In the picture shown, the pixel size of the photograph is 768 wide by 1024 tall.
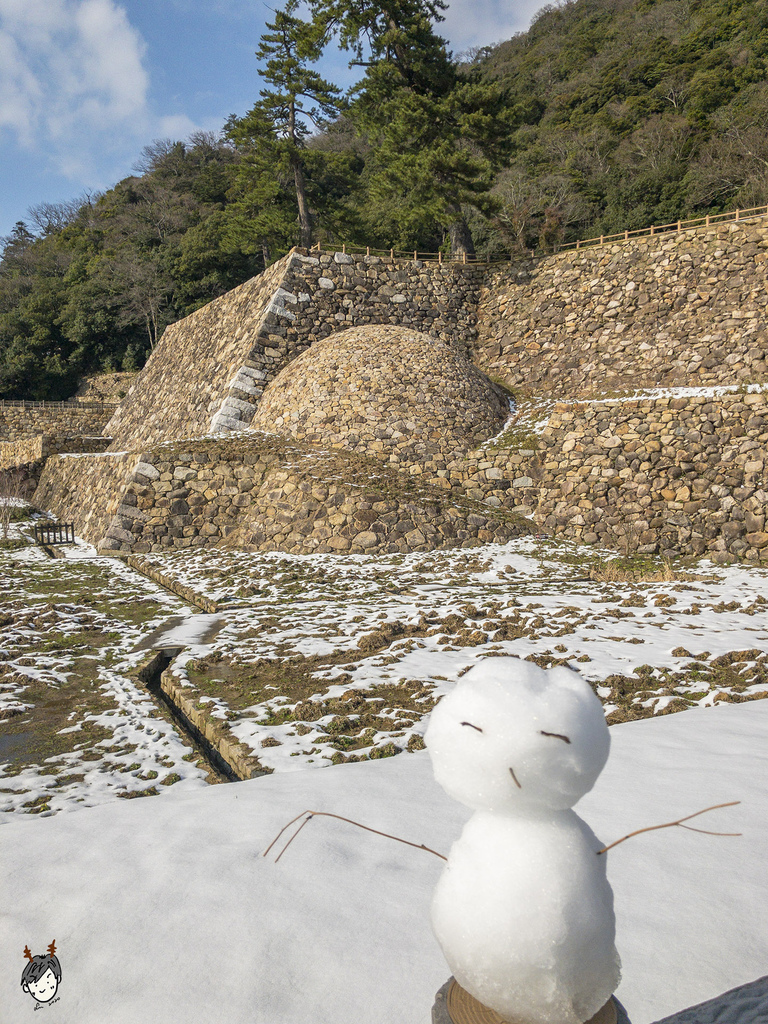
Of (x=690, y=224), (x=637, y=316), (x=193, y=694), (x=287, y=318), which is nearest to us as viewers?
(x=193, y=694)

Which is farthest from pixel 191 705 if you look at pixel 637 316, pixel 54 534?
pixel 637 316

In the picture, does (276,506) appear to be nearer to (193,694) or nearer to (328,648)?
(328,648)

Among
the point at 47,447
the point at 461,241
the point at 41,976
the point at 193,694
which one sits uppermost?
the point at 461,241

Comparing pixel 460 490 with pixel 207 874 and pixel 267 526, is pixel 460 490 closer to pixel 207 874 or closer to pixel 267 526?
pixel 267 526

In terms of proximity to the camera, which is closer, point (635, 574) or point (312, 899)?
point (312, 899)

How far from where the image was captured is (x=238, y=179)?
939 inches

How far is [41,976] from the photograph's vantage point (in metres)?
1.58

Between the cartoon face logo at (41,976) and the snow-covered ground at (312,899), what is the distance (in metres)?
0.03

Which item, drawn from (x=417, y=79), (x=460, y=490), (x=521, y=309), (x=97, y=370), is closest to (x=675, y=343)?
(x=521, y=309)

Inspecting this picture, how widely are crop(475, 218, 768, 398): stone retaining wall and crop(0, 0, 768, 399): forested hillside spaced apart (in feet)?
13.0

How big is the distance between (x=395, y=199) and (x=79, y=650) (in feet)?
103

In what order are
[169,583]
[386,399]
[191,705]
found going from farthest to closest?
1. [386,399]
2. [169,583]
3. [191,705]

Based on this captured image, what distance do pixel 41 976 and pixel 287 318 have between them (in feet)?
52.2

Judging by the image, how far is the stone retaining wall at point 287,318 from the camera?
15.6 meters
